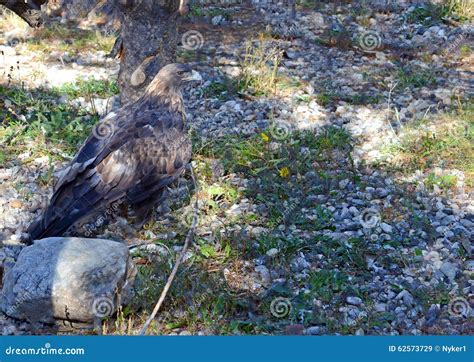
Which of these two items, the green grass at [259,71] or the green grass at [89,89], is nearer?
the green grass at [89,89]

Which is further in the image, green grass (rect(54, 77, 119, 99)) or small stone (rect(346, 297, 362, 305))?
green grass (rect(54, 77, 119, 99))

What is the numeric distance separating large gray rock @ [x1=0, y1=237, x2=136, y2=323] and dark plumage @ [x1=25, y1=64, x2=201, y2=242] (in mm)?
1088

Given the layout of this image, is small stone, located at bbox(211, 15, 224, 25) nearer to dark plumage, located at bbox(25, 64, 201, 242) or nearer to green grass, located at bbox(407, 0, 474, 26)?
green grass, located at bbox(407, 0, 474, 26)

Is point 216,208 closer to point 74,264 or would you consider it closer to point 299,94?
point 74,264

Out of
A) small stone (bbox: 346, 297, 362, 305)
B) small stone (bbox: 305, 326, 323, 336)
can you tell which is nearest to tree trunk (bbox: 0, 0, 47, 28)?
small stone (bbox: 346, 297, 362, 305)

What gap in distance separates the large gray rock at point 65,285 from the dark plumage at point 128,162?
1.09 metres

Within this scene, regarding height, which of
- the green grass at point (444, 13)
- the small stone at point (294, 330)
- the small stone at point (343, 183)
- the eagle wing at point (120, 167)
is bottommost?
the green grass at point (444, 13)

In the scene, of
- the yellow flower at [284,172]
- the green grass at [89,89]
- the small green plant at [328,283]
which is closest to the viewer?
the small green plant at [328,283]

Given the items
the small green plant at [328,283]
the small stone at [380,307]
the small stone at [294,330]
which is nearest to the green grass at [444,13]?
the small green plant at [328,283]

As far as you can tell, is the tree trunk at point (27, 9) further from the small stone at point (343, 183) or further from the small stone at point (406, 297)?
the small stone at point (406, 297)

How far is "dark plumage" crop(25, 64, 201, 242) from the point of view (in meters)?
8.02

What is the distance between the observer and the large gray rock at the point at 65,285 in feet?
21.9

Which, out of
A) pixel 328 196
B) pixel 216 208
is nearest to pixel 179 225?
pixel 216 208

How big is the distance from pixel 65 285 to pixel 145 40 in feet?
14.8
